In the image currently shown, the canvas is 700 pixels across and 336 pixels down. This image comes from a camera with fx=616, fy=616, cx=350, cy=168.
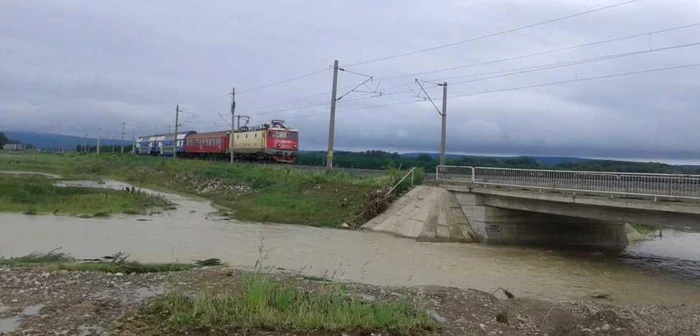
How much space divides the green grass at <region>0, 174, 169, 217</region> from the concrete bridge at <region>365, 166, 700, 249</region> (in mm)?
16586

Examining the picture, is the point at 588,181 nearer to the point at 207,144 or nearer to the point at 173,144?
the point at 207,144

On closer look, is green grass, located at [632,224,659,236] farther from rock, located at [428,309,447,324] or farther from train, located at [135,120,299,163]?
rock, located at [428,309,447,324]

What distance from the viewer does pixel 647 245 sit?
38.5 meters

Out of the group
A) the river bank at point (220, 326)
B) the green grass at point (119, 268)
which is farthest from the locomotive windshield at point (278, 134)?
the river bank at point (220, 326)

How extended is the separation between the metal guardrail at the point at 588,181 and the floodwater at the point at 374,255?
342 centimetres

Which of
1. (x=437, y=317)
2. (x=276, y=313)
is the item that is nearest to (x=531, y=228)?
(x=437, y=317)

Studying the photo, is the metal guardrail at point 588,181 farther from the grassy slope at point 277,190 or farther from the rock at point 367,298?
the rock at point 367,298

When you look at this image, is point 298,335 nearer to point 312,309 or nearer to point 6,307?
point 312,309

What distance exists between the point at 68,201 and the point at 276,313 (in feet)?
115

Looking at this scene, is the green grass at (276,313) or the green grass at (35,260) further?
the green grass at (35,260)

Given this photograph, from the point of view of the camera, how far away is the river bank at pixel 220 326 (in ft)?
31.5

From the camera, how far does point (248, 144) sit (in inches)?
2771

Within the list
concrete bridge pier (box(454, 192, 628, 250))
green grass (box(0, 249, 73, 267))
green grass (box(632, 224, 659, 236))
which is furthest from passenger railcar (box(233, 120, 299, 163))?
green grass (box(0, 249, 73, 267))

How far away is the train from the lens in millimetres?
65938
